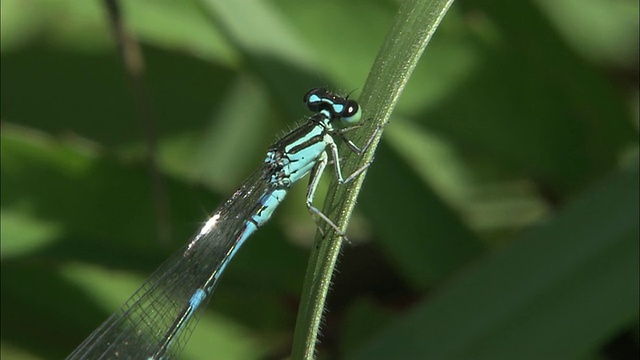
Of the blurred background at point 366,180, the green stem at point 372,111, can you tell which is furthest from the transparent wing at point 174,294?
the green stem at point 372,111

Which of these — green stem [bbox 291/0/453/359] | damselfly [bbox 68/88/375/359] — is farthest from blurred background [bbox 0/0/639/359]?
green stem [bbox 291/0/453/359]

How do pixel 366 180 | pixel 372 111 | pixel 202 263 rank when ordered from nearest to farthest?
pixel 372 111 → pixel 366 180 → pixel 202 263

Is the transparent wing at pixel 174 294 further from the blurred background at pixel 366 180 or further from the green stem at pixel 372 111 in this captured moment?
the green stem at pixel 372 111

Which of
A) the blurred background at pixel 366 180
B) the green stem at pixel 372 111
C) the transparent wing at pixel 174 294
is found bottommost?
the green stem at pixel 372 111

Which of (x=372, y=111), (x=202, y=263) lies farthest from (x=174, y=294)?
(x=372, y=111)

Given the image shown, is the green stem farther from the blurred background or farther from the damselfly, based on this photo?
the damselfly

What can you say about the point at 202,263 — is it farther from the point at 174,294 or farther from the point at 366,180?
the point at 366,180

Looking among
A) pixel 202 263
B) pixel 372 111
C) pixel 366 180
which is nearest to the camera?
pixel 372 111
